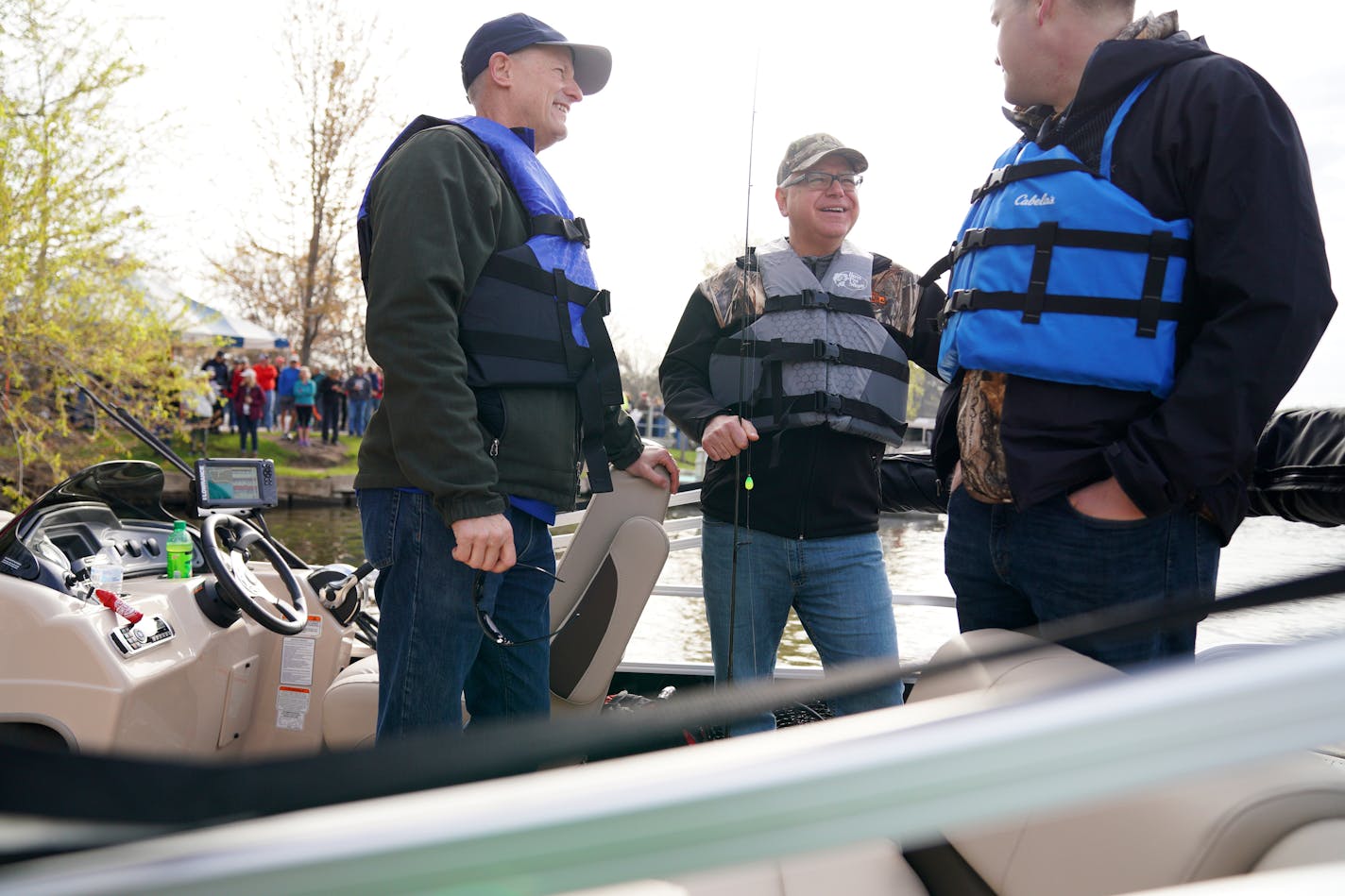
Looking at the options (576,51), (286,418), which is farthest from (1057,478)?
(286,418)

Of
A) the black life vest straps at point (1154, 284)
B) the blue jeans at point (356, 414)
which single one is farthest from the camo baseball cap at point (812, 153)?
the blue jeans at point (356, 414)

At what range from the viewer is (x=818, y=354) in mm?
2441

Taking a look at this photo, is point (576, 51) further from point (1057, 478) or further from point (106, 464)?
point (106, 464)

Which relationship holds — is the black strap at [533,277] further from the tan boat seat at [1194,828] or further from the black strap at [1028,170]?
the tan boat seat at [1194,828]

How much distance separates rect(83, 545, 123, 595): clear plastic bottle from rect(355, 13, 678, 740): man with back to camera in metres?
1.19

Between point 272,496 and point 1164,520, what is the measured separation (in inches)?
102

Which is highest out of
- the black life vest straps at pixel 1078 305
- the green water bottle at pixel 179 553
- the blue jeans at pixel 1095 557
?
the black life vest straps at pixel 1078 305

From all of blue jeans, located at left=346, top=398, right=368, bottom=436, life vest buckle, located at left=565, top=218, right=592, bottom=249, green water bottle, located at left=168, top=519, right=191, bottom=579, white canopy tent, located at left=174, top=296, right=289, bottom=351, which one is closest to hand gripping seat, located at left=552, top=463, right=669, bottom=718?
life vest buckle, located at left=565, top=218, right=592, bottom=249

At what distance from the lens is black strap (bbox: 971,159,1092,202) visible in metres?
1.54

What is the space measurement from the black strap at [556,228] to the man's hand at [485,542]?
63cm

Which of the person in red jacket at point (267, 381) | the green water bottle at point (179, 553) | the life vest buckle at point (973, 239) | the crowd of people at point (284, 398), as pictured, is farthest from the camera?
the person in red jacket at point (267, 381)

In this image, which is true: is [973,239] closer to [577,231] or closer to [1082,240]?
[1082,240]

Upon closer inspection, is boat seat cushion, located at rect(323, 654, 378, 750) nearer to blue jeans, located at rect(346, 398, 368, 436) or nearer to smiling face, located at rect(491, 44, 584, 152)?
smiling face, located at rect(491, 44, 584, 152)

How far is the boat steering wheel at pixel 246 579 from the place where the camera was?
8.48 feet
